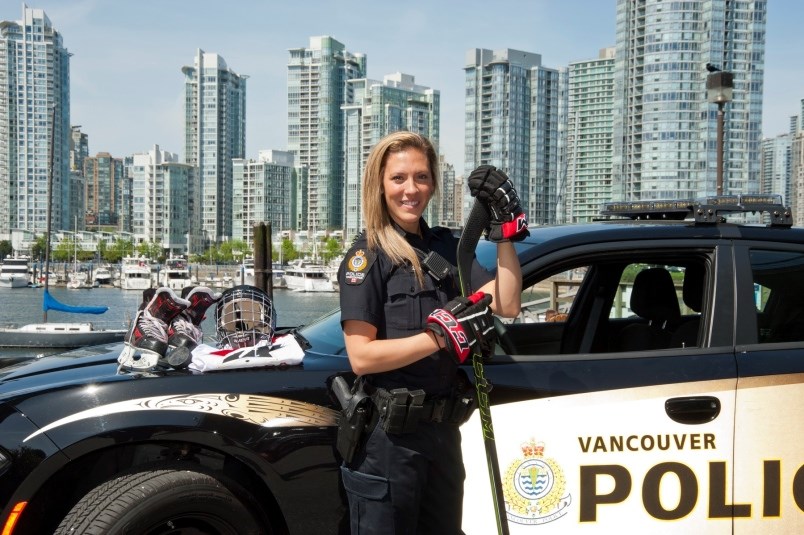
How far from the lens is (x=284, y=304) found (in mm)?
69312

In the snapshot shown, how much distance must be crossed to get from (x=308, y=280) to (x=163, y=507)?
8493cm

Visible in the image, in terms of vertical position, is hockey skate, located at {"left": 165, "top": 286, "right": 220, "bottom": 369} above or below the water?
above

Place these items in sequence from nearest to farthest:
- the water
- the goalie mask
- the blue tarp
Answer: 1. the goalie mask
2. the blue tarp
3. the water

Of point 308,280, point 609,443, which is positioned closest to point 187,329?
point 609,443

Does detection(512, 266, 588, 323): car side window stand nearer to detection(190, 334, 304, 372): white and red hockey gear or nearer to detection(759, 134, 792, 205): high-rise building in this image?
detection(190, 334, 304, 372): white and red hockey gear

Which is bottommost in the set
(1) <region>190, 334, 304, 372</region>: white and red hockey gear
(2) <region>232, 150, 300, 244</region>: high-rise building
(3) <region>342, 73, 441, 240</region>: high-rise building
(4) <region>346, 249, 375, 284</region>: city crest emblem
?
(1) <region>190, 334, 304, 372</region>: white and red hockey gear

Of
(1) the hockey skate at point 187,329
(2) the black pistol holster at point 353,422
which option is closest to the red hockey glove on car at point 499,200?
(2) the black pistol holster at point 353,422

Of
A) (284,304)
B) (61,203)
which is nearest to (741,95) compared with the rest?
(284,304)

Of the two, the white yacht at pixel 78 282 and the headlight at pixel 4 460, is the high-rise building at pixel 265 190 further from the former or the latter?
the headlight at pixel 4 460

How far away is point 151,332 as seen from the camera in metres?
2.98

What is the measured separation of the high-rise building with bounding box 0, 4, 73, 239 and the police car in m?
155

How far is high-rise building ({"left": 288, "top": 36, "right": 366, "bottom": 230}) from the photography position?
16012 cm

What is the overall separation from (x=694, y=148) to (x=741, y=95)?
7.68m

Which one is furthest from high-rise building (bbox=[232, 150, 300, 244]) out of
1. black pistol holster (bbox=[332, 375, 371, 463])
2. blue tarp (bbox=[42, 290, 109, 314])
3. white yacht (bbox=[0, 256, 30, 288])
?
black pistol holster (bbox=[332, 375, 371, 463])
